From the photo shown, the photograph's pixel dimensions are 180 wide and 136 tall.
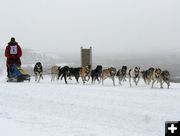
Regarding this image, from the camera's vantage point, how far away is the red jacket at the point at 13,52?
19688 mm

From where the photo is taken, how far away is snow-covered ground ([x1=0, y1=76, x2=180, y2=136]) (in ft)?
29.6

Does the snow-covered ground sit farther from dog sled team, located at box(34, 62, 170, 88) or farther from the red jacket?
the red jacket

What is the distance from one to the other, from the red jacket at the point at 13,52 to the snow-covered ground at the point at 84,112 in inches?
194

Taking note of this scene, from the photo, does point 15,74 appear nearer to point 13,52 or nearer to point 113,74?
point 13,52

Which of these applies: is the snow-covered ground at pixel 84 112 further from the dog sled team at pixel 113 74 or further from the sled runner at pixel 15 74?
the sled runner at pixel 15 74

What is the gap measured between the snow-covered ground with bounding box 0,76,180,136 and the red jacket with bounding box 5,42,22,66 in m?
4.93

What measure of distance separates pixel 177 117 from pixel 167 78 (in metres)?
6.62

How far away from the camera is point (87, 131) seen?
28.9 feet

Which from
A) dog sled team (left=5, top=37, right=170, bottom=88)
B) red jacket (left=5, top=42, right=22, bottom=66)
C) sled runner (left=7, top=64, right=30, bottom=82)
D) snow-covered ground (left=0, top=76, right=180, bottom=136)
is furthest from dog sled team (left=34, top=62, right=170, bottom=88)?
snow-covered ground (left=0, top=76, right=180, bottom=136)

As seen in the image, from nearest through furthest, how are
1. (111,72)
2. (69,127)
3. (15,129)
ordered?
(15,129)
(69,127)
(111,72)

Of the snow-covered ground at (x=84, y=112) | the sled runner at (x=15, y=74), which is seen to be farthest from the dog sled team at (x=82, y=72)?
the snow-covered ground at (x=84, y=112)

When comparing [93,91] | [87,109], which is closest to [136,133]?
[87,109]

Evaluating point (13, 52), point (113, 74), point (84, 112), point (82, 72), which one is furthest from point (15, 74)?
point (84, 112)

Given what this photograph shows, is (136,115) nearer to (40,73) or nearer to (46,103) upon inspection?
(46,103)
